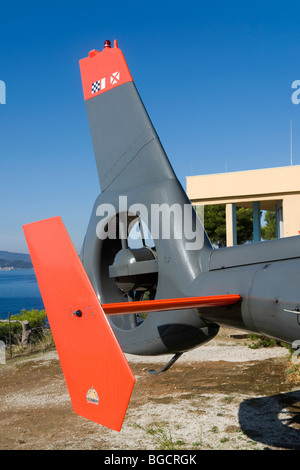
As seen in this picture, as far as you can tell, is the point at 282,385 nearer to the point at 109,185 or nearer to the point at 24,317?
the point at 109,185

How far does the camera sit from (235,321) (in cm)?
401

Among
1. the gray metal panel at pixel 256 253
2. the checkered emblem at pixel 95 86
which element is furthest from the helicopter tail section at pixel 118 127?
the gray metal panel at pixel 256 253

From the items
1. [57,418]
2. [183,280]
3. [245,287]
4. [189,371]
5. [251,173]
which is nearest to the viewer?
[245,287]

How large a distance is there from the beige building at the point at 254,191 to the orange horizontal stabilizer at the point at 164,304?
1706cm

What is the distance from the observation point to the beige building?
2059 centimetres

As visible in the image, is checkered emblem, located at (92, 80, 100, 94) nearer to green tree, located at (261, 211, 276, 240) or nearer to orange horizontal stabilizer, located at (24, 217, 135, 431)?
orange horizontal stabilizer, located at (24, 217, 135, 431)

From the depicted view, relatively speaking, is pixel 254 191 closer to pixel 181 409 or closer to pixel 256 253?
pixel 181 409

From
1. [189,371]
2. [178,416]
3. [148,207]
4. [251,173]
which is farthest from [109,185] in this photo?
[251,173]

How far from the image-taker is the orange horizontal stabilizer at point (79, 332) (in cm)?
299

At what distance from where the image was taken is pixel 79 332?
343 centimetres

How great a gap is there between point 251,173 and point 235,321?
18.1 metres

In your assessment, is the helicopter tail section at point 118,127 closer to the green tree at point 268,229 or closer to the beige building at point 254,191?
the beige building at point 254,191

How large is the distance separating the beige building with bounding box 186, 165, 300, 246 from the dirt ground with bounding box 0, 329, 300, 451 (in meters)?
8.11

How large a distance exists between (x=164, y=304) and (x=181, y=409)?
7158 mm
